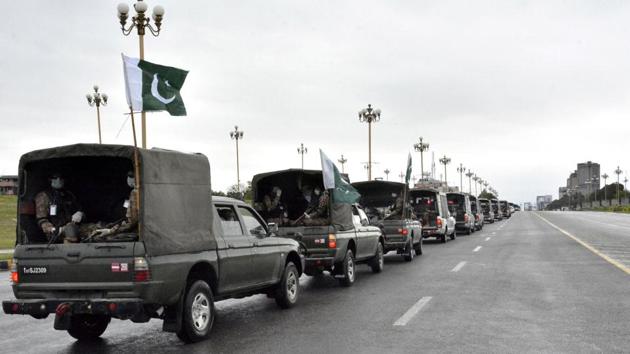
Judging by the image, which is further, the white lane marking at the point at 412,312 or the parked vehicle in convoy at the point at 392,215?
the parked vehicle in convoy at the point at 392,215

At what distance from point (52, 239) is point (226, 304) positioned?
4177 mm

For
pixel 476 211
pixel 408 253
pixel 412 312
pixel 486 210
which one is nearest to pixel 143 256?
pixel 412 312

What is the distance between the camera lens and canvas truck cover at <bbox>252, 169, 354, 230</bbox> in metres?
12.9

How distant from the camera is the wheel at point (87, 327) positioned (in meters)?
7.96

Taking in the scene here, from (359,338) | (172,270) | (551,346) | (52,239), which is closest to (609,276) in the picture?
(551,346)

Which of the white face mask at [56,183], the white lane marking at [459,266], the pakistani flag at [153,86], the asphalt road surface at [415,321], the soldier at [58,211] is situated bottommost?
the white lane marking at [459,266]

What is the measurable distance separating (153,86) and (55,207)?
7.26 ft

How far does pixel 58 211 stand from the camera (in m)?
8.22

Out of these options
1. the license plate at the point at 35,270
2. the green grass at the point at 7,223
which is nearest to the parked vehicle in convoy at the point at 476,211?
the green grass at the point at 7,223

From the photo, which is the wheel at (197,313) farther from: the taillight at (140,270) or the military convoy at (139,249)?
the taillight at (140,270)

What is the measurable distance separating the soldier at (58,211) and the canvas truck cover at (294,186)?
532 centimetres

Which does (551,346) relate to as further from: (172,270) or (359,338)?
(172,270)

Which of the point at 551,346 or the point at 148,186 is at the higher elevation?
the point at 148,186

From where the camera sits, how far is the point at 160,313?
7.15 meters
